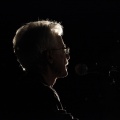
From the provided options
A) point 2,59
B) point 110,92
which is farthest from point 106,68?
point 2,59

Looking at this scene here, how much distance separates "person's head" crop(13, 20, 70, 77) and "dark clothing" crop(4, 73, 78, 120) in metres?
0.18

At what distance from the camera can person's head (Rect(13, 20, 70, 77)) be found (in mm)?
1622

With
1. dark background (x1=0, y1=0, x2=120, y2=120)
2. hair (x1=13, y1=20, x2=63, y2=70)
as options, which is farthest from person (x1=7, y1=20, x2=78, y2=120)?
dark background (x1=0, y1=0, x2=120, y2=120)

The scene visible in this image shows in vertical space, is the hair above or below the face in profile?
above

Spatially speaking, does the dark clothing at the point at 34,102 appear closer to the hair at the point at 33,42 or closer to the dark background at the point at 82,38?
the hair at the point at 33,42

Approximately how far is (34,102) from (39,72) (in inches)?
9.2

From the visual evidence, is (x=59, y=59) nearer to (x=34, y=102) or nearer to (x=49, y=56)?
(x=49, y=56)

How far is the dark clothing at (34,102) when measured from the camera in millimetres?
1339

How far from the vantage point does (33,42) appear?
64.0 inches

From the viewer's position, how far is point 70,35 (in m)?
3.94

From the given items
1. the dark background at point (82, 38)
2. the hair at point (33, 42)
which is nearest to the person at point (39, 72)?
the hair at point (33, 42)

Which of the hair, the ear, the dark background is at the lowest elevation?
the dark background

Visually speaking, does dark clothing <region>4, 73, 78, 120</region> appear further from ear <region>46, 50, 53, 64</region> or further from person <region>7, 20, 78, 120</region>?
ear <region>46, 50, 53, 64</region>

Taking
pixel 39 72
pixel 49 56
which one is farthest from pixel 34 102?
Answer: pixel 49 56
